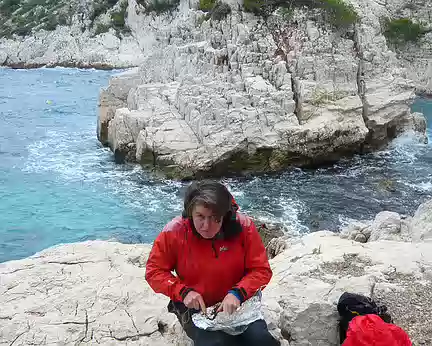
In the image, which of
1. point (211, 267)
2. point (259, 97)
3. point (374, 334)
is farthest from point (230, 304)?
point (259, 97)

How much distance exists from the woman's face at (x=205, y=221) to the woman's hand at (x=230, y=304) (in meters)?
0.52

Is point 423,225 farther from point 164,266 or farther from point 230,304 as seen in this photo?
point 164,266

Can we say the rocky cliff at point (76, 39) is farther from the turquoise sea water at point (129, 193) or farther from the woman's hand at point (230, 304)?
the woman's hand at point (230, 304)

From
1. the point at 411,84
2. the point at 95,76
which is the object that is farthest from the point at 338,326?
the point at 95,76

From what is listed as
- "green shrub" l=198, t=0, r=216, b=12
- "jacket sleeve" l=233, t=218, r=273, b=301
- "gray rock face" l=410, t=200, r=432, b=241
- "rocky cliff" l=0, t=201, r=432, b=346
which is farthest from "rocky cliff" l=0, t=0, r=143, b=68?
"jacket sleeve" l=233, t=218, r=273, b=301

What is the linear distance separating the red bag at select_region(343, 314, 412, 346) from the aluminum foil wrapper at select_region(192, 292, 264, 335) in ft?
2.58

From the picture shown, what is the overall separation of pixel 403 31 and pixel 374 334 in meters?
33.7

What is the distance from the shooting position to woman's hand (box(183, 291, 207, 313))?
379cm

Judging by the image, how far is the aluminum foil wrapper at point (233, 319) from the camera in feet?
12.7

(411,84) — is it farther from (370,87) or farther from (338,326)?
(338,326)

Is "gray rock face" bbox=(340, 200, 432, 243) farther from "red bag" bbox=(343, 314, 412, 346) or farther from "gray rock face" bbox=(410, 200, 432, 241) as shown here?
"red bag" bbox=(343, 314, 412, 346)

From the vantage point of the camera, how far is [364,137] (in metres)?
17.4

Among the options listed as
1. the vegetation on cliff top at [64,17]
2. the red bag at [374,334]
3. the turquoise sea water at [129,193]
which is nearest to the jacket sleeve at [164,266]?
the red bag at [374,334]

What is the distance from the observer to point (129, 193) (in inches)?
581
